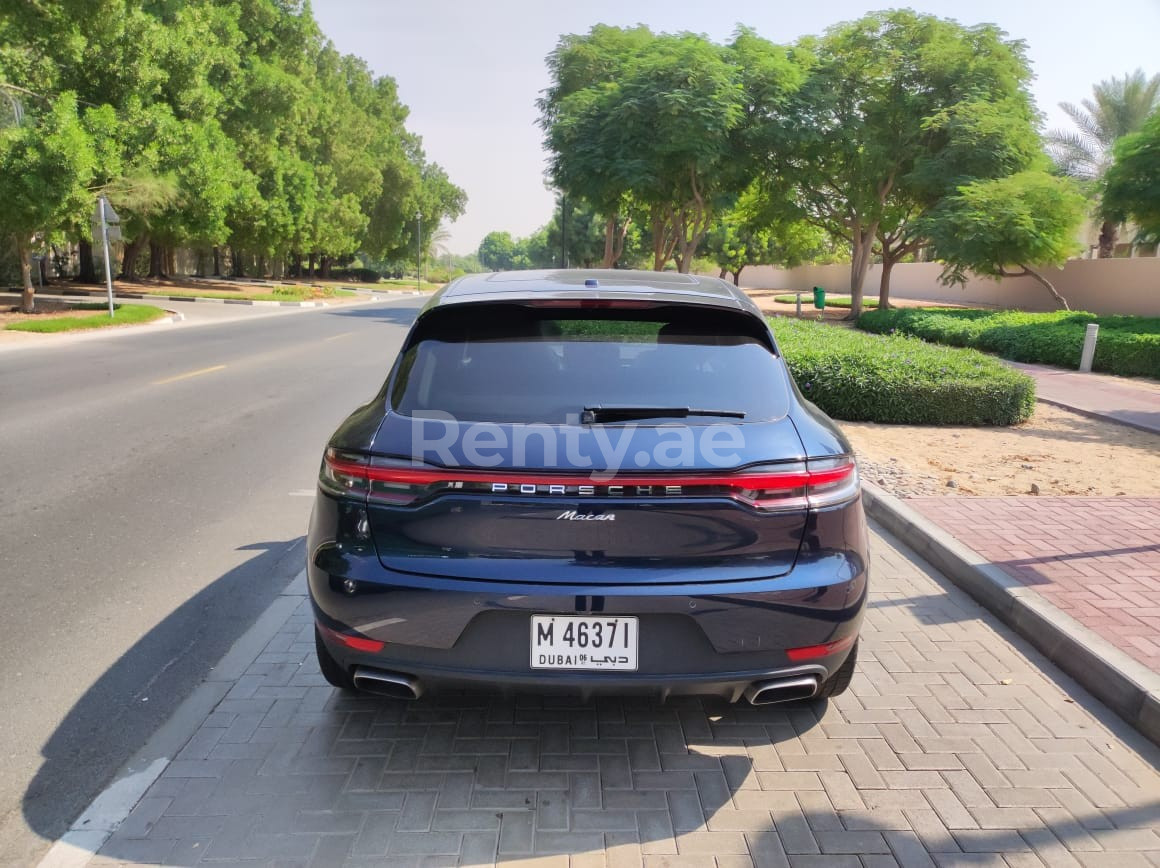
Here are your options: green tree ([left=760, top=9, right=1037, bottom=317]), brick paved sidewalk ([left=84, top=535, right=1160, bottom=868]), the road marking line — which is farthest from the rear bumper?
green tree ([left=760, top=9, right=1037, bottom=317])

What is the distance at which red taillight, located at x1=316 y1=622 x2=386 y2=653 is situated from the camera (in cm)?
269

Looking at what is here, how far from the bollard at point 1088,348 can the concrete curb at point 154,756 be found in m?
16.0

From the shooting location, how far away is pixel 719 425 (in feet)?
8.90

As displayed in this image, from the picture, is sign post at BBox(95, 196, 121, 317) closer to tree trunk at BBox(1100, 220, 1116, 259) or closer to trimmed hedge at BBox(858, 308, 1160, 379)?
trimmed hedge at BBox(858, 308, 1160, 379)

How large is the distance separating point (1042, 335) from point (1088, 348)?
180cm

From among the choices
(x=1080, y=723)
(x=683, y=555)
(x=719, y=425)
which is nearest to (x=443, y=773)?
(x=683, y=555)

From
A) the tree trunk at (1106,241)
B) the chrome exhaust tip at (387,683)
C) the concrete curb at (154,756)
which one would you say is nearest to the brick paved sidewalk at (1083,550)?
the chrome exhaust tip at (387,683)

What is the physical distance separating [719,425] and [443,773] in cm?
156

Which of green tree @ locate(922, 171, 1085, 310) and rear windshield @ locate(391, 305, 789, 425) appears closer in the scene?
rear windshield @ locate(391, 305, 789, 425)

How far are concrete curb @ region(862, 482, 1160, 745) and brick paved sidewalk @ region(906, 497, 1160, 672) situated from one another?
105 millimetres

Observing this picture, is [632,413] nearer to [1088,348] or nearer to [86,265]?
[1088,348]

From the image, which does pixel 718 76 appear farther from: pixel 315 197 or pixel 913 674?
pixel 315 197

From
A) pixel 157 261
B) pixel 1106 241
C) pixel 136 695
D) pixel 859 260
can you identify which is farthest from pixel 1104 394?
pixel 157 261

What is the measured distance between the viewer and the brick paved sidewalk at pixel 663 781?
99.3 inches
